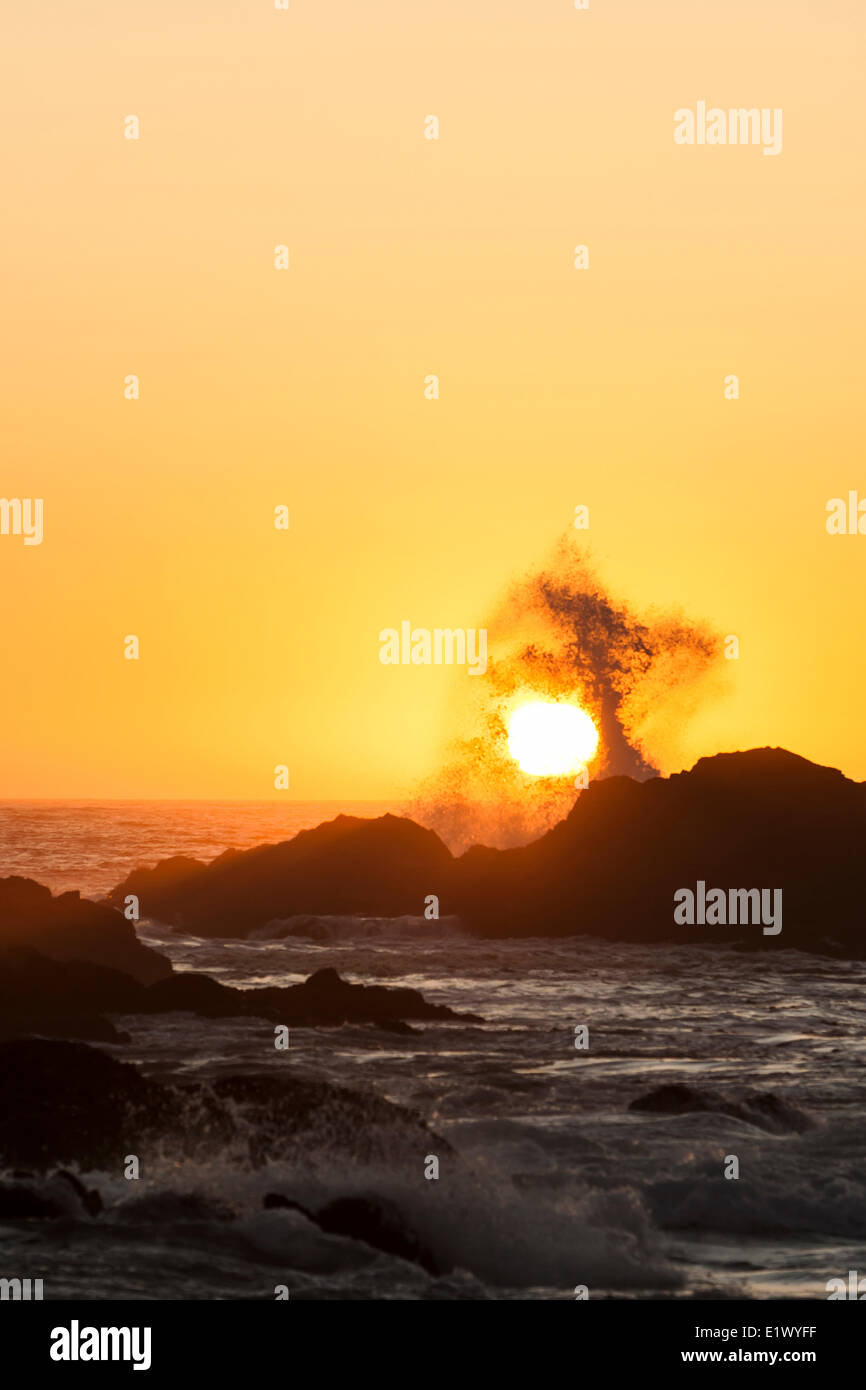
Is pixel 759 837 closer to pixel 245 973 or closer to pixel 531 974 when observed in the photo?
pixel 531 974

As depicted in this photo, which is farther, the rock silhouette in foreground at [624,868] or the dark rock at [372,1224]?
the rock silhouette in foreground at [624,868]

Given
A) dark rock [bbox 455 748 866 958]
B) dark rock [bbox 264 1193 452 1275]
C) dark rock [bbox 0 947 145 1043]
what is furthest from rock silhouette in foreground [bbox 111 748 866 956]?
dark rock [bbox 264 1193 452 1275]

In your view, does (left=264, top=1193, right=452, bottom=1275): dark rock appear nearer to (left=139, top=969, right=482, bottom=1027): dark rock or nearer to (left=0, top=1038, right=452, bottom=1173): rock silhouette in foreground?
(left=0, top=1038, right=452, bottom=1173): rock silhouette in foreground

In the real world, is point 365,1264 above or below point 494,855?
below

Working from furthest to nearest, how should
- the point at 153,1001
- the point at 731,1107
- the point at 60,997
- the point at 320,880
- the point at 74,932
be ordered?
the point at 320,880, the point at 74,932, the point at 153,1001, the point at 60,997, the point at 731,1107

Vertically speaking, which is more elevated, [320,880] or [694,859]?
[694,859]

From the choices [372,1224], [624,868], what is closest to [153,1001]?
[372,1224]

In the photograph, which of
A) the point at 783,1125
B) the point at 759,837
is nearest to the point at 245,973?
the point at 759,837

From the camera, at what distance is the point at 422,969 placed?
111 feet

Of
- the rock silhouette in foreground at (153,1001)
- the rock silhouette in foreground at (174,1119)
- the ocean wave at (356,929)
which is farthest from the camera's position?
the ocean wave at (356,929)

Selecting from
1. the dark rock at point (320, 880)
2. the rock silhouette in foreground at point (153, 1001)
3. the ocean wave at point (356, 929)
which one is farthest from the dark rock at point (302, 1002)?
the dark rock at point (320, 880)

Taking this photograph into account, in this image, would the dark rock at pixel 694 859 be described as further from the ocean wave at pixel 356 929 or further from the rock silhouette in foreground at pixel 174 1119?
the rock silhouette in foreground at pixel 174 1119

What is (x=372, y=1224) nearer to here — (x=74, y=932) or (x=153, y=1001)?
(x=153, y=1001)
